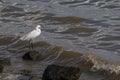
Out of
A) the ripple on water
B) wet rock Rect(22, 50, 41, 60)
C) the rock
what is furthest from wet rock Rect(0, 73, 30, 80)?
the ripple on water

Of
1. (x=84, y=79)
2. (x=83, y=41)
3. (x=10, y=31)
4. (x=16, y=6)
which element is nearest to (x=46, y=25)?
(x=10, y=31)

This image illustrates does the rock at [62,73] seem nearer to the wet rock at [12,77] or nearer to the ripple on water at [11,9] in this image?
the wet rock at [12,77]

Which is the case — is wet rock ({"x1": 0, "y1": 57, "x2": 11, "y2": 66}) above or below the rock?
below

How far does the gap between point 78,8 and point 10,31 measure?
4.44 meters

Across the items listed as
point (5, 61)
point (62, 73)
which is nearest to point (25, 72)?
point (5, 61)

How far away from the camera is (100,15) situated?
16.9 m

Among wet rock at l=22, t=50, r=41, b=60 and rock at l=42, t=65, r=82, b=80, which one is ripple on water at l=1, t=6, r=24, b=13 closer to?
wet rock at l=22, t=50, r=41, b=60

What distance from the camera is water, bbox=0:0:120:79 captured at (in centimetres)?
1286

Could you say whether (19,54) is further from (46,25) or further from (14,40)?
(46,25)

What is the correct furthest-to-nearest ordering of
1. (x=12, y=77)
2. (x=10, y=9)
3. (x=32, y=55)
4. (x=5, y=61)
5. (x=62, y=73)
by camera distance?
(x=10, y=9), (x=32, y=55), (x=5, y=61), (x=12, y=77), (x=62, y=73)

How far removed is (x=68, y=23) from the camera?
16.6 m

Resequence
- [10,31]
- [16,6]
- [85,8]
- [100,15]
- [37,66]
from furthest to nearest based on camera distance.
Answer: [16,6] < [85,8] < [100,15] < [10,31] < [37,66]

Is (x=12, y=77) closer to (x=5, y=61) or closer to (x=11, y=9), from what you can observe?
(x=5, y=61)

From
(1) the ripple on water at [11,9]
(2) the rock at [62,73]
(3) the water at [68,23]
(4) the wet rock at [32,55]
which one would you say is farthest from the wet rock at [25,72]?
(1) the ripple on water at [11,9]
